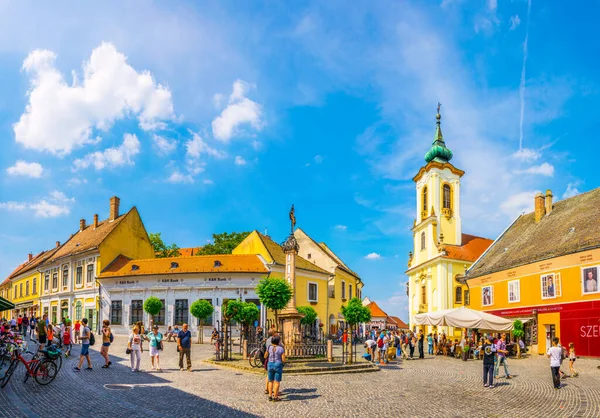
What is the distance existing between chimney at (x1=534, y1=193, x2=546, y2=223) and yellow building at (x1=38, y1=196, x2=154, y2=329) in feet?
107

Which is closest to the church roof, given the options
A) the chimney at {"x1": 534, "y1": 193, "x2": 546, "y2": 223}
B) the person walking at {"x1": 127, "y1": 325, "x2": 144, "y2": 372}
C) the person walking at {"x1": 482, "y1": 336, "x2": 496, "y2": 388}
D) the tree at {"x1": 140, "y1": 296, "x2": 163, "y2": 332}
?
the chimney at {"x1": 534, "y1": 193, "x2": 546, "y2": 223}

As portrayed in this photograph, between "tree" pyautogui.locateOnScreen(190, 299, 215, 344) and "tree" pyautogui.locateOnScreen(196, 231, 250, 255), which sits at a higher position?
"tree" pyautogui.locateOnScreen(196, 231, 250, 255)

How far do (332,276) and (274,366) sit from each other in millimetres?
35384

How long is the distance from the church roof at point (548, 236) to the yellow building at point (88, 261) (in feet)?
91.3

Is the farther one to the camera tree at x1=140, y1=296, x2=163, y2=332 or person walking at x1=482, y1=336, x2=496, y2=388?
tree at x1=140, y1=296, x2=163, y2=332

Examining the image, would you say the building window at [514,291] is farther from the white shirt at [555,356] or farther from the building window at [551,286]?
the white shirt at [555,356]

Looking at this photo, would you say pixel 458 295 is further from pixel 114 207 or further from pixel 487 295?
pixel 114 207

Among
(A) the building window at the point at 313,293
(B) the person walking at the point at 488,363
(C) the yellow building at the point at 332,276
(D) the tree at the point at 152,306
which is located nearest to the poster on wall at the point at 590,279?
(B) the person walking at the point at 488,363

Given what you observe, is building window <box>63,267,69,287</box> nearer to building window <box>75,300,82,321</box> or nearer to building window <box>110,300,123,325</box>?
building window <box>75,300,82,321</box>

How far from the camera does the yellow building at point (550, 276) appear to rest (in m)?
25.1

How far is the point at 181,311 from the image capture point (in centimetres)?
3722

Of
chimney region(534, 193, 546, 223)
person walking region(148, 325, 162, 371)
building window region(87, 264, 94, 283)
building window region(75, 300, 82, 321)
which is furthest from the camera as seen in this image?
building window region(75, 300, 82, 321)

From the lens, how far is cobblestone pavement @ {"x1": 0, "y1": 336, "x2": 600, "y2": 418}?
35.5 ft

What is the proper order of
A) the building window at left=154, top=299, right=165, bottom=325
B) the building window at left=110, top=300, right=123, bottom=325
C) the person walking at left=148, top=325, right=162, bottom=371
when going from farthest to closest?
the building window at left=110, top=300, right=123, bottom=325 → the building window at left=154, top=299, right=165, bottom=325 → the person walking at left=148, top=325, right=162, bottom=371
